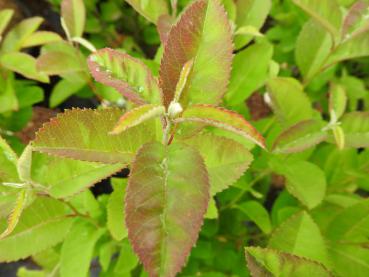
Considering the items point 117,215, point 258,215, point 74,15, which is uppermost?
point 74,15

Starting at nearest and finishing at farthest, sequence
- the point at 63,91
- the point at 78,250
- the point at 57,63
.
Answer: the point at 78,250 → the point at 57,63 → the point at 63,91

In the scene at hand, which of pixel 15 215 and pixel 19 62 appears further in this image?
pixel 19 62

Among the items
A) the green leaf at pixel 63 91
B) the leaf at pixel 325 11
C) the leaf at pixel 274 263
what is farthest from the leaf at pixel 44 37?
the leaf at pixel 274 263

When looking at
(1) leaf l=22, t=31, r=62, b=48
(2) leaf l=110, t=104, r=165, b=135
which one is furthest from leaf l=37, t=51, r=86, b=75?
(2) leaf l=110, t=104, r=165, b=135

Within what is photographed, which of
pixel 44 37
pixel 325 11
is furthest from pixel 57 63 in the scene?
pixel 325 11

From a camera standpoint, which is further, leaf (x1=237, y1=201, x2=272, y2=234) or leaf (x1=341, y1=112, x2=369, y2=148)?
leaf (x1=237, y1=201, x2=272, y2=234)

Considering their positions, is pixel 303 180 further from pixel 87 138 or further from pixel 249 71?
pixel 87 138

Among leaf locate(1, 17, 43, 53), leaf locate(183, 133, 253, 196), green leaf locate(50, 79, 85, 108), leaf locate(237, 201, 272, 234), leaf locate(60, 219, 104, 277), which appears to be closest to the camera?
leaf locate(183, 133, 253, 196)

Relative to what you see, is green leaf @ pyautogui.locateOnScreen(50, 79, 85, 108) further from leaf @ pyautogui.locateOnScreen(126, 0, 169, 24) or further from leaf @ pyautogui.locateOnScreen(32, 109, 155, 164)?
leaf @ pyautogui.locateOnScreen(32, 109, 155, 164)
